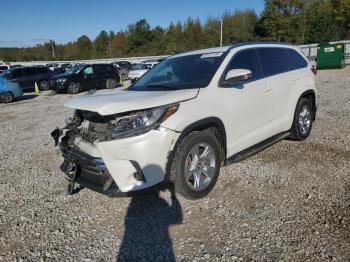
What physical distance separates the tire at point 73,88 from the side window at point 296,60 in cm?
1454

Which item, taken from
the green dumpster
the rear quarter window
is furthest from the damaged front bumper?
the green dumpster

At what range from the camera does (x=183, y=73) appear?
4.65 meters

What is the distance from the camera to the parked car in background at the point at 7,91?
16.0 m

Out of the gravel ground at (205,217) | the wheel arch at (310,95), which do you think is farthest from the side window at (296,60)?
the gravel ground at (205,217)

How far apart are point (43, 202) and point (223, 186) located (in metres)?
2.36

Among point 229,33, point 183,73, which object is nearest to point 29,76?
point 183,73

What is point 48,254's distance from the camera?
10.5ft

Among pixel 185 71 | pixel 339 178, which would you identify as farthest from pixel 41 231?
pixel 339 178

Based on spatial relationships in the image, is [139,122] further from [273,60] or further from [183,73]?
[273,60]

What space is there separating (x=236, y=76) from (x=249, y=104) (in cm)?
57

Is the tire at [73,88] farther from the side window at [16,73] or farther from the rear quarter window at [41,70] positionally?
the rear quarter window at [41,70]

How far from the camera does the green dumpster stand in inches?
885

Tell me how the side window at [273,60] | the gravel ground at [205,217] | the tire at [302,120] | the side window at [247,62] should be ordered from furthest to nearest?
the tire at [302,120], the side window at [273,60], the side window at [247,62], the gravel ground at [205,217]

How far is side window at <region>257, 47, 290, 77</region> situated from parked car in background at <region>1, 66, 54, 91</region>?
→ 16.3 metres
